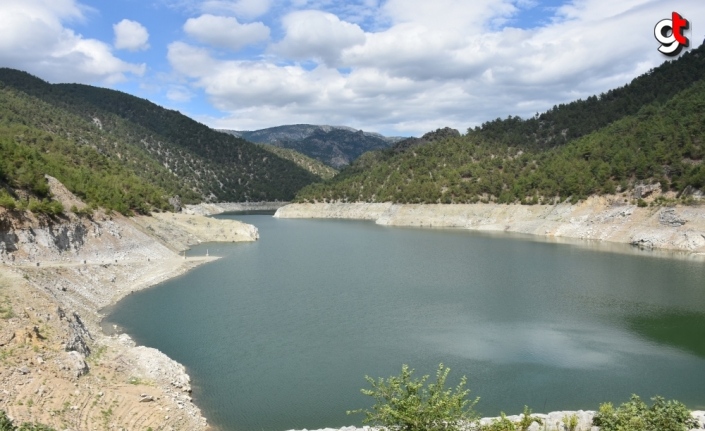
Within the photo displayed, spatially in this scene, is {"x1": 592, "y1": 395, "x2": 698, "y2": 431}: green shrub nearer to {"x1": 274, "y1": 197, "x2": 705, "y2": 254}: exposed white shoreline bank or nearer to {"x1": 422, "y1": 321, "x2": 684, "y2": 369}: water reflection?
{"x1": 422, "y1": 321, "x2": 684, "y2": 369}: water reflection

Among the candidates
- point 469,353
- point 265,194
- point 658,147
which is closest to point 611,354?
point 469,353

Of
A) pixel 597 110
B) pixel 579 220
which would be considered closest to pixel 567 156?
pixel 579 220

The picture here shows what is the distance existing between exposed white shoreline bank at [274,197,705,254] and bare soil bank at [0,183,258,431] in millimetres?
60981

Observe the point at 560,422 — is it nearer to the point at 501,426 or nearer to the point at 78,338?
the point at 501,426

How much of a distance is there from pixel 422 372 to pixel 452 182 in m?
92.5

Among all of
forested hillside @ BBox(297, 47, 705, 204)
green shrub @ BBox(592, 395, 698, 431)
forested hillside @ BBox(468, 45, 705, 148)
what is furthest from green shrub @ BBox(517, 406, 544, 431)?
forested hillside @ BBox(468, 45, 705, 148)

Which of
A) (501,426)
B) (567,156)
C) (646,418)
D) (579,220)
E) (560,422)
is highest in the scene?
(567,156)

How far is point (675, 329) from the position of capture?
2808 centimetres

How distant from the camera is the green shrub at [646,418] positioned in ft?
44.2

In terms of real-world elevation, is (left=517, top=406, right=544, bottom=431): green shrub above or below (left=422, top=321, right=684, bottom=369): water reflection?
above

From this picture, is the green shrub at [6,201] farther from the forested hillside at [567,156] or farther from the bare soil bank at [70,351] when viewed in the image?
the forested hillside at [567,156]

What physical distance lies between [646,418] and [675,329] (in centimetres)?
1758

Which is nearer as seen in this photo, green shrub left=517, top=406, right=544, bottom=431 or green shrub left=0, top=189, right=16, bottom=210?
green shrub left=517, top=406, right=544, bottom=431

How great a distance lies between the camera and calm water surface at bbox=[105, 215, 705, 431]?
64.9 ft
